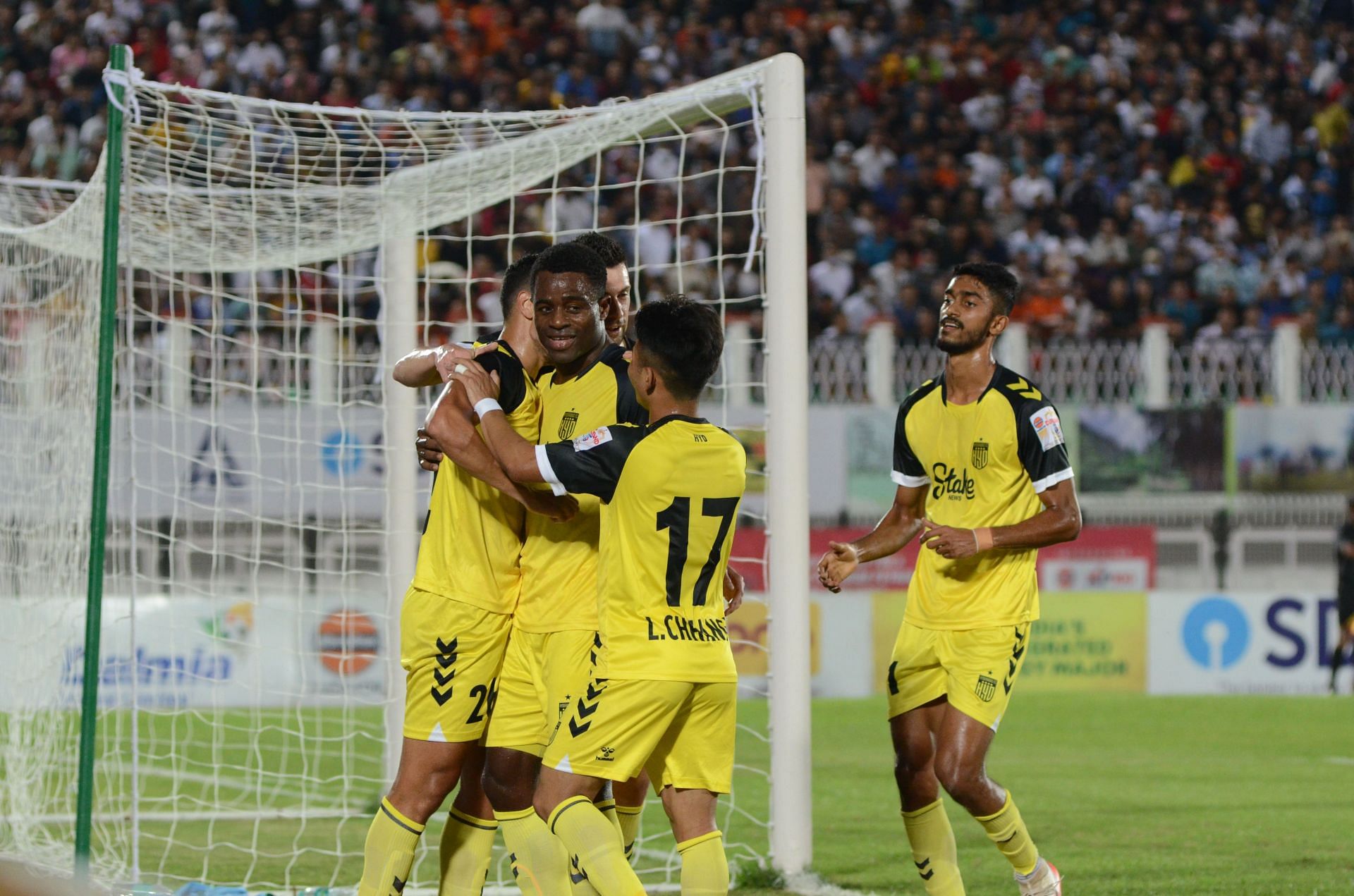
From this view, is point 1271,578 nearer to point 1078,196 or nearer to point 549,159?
point 1078,196

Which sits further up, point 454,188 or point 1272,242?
point 1272,242

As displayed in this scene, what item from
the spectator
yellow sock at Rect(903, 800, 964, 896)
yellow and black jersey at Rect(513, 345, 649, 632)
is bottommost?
yellow sock at Rect(903, 800, 964, 896)

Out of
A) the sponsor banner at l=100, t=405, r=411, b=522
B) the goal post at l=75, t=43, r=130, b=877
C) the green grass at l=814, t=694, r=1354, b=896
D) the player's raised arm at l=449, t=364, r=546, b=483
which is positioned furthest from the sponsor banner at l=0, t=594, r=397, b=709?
the player's raised arm at l=449, t=364, r=546, b=483

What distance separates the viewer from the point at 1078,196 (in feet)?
66.2

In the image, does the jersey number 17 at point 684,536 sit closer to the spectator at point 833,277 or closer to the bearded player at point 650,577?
the bearded player at point 650,577

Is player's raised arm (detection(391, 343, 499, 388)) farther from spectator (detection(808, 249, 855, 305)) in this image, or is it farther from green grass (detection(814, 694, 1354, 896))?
spectator (detection(808, 249, 855, 305))

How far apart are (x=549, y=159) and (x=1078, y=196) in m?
14.2

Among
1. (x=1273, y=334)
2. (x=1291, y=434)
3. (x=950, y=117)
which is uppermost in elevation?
(x=950, y=117)

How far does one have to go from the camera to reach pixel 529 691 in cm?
468

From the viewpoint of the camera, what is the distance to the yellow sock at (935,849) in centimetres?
549

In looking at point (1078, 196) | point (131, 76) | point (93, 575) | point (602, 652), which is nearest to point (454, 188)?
point (131, 76)

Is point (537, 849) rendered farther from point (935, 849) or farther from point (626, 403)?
point (935, 849)

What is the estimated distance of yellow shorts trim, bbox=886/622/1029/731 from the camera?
5.45 meters

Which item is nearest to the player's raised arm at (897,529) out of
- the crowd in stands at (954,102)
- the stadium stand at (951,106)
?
the stadium stand at (951,106)
